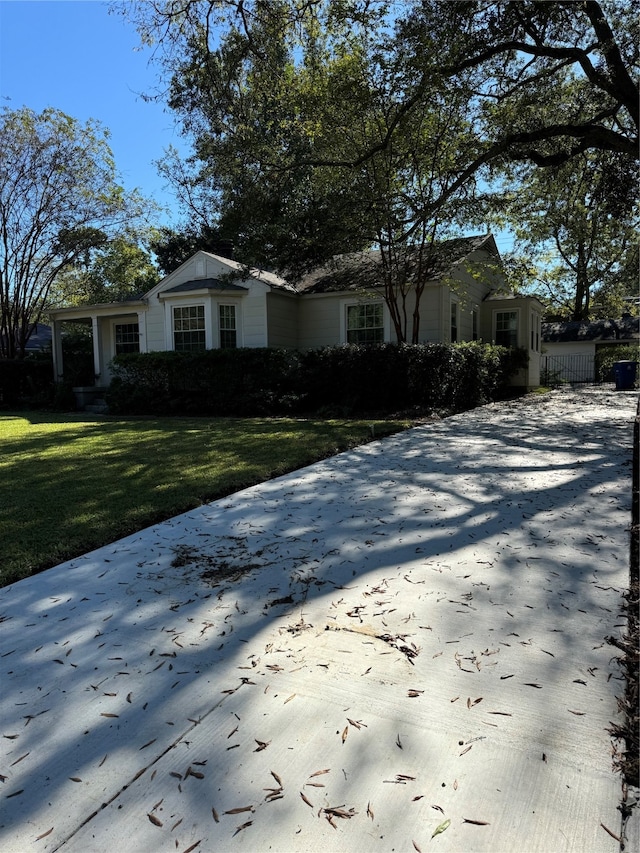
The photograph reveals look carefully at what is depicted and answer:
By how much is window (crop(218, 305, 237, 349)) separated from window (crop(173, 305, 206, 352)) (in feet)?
1.97

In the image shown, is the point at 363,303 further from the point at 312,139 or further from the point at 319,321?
the point at 312,139

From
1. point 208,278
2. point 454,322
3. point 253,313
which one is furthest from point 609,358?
point 208,278

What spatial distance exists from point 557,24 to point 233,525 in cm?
994

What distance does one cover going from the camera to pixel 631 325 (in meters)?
31.4

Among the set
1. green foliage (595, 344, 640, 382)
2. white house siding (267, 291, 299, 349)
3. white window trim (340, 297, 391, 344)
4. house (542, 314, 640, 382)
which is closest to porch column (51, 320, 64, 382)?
white house siding (267, 291, 299, 349)

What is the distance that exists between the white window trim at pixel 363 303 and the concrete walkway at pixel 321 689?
11.6 metres

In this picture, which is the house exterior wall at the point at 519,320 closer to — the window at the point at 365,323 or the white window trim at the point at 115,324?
the window at the point at 365,323

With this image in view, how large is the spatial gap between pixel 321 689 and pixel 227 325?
47.9ft

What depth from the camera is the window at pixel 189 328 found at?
1616 centimetres

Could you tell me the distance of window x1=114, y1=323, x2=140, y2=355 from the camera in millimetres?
18516

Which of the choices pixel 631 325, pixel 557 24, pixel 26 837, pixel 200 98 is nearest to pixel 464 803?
pixel 26 837

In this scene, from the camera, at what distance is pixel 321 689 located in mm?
2264

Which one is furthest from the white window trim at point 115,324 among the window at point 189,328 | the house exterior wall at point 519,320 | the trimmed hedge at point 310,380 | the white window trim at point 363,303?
the house exterior wall at point 519,320

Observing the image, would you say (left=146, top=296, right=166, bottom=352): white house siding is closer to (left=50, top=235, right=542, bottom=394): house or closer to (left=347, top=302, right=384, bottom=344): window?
(left=50, top=235, right=542, bottom=394): house
